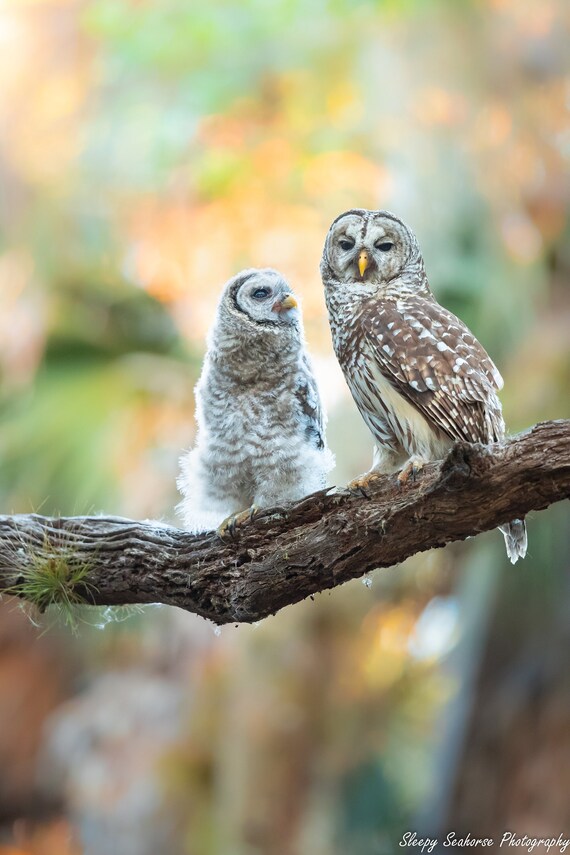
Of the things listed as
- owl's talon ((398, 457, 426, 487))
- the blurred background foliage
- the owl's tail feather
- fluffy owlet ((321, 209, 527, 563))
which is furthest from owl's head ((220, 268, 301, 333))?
the blurred background foliage

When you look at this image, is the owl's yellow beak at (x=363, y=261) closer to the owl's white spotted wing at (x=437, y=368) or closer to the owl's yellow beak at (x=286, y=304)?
the owl's white spotted wing at (x=437, y=368)

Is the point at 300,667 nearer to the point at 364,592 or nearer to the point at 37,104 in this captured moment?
the point at 364,592

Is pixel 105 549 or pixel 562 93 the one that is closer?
pixel 105 549

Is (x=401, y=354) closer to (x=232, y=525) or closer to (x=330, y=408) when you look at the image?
(x=232, y=525)

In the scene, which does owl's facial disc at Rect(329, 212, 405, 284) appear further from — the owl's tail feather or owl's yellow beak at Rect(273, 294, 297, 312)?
the owl's tail feather

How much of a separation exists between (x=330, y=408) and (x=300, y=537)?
8.03ft

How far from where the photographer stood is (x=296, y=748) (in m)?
5.74

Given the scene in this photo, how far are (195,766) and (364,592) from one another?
4.42ft

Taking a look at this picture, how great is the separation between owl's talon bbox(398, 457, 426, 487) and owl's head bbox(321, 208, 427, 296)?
0.52 metres

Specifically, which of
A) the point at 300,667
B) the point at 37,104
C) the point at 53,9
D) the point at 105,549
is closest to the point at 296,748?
the point at 300,667

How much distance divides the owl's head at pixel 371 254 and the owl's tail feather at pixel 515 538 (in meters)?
0.67

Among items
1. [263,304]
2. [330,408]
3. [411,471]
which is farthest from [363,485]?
[330,408]

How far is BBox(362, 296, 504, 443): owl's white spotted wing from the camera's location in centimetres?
236

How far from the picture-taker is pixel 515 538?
7.72 ft
